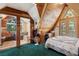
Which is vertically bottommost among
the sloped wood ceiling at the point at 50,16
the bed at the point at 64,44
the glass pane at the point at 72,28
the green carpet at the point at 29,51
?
the green carpet at the point at 29,51

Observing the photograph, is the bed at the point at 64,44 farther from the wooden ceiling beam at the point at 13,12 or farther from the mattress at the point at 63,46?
Result: the wooden ceiling beam at the point at 13,12

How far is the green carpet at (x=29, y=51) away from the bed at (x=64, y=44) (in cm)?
9

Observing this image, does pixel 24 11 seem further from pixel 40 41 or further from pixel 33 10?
pixel 40 41

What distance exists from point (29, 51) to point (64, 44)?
0.63 m

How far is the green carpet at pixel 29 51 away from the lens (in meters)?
2.12

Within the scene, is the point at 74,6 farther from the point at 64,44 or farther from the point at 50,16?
the point at 64,44

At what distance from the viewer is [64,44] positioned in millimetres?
2109

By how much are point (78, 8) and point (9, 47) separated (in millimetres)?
1386

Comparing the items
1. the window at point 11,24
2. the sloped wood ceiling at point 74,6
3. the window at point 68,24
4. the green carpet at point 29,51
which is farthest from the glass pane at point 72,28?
the window at point 11,24

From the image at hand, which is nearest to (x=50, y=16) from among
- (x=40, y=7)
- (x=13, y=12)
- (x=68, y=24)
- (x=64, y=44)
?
(x=40, y=7)

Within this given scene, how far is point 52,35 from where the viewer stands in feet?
7.12

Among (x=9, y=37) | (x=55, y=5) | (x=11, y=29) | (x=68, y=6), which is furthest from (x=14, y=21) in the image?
(x=68, y=6)

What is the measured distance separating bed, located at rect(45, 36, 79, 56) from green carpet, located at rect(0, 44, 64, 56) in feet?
0.29

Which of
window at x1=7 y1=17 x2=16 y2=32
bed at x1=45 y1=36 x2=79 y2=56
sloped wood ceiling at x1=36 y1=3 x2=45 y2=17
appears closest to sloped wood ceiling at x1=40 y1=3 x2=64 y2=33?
sloped wood ceiling at x1=36 y1=3 x2=45 y2=17
